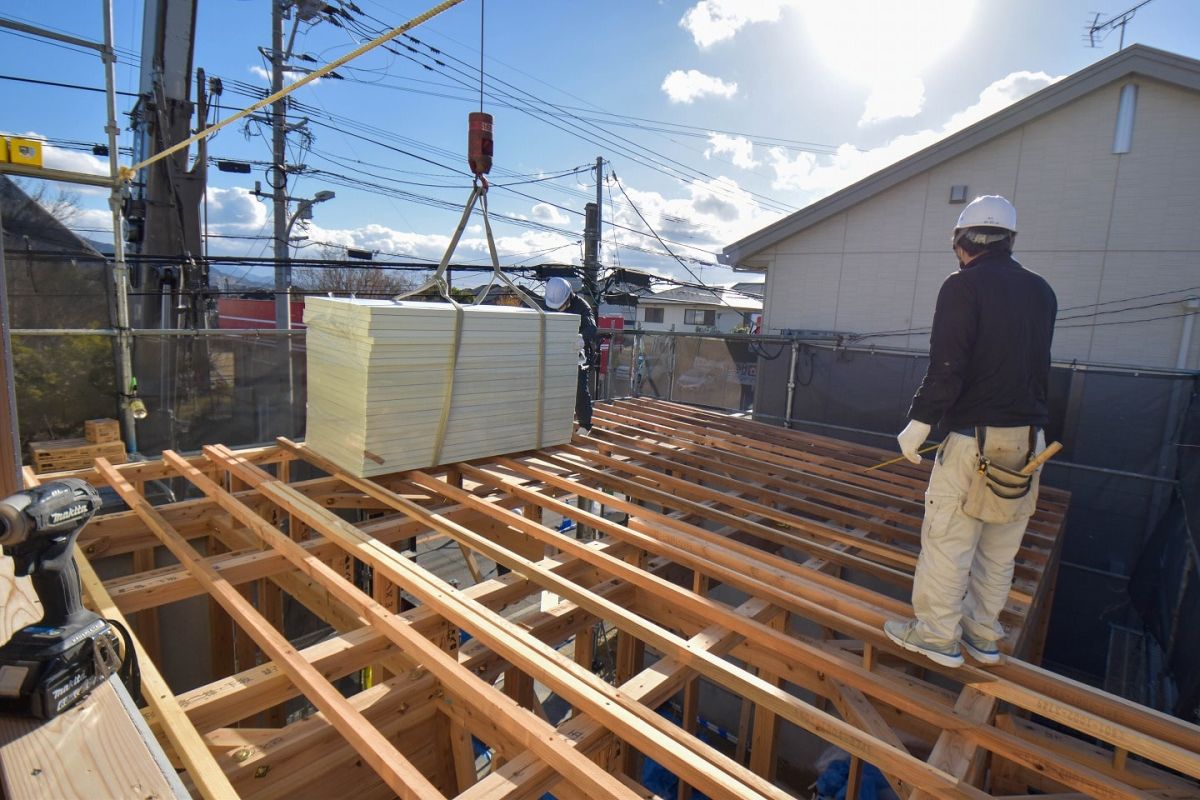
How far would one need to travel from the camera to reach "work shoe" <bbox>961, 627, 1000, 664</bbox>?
2699 millimetres

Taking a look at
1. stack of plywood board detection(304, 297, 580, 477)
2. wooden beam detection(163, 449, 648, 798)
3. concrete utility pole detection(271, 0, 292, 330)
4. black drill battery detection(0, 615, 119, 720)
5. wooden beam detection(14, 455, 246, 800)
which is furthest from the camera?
concrete utility pole detection(271, 0, 292, 330)

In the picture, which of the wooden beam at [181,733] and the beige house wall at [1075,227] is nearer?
the wooden beam at [181,733]

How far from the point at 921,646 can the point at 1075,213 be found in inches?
362

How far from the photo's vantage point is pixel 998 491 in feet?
8.58

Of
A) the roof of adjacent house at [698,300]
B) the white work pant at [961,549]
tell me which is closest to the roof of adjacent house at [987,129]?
the white work pant at [961,549]

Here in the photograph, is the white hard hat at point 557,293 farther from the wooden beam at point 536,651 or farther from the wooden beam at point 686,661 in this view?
the wooden beam at point 686,661

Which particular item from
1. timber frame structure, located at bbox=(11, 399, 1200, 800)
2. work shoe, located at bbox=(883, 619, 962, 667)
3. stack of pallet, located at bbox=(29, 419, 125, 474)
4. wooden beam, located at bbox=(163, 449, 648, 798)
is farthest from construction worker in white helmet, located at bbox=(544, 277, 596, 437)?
stack of pallet, located at bbox=(29, 419, 125, 474)

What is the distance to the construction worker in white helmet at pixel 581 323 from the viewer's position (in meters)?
6.49

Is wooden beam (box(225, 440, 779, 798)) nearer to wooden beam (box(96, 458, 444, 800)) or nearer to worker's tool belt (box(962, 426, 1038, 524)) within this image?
wooden beam (box(96, 458, 444, 800))

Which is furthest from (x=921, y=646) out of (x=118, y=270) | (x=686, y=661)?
(x=118, y=270)

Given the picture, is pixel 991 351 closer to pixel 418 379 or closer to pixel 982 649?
pixel 982 649

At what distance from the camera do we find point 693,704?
3814 millimetres

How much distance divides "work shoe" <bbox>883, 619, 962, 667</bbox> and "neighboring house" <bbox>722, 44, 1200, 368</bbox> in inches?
328

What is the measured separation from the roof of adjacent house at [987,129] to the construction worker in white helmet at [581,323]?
590 centimetres
